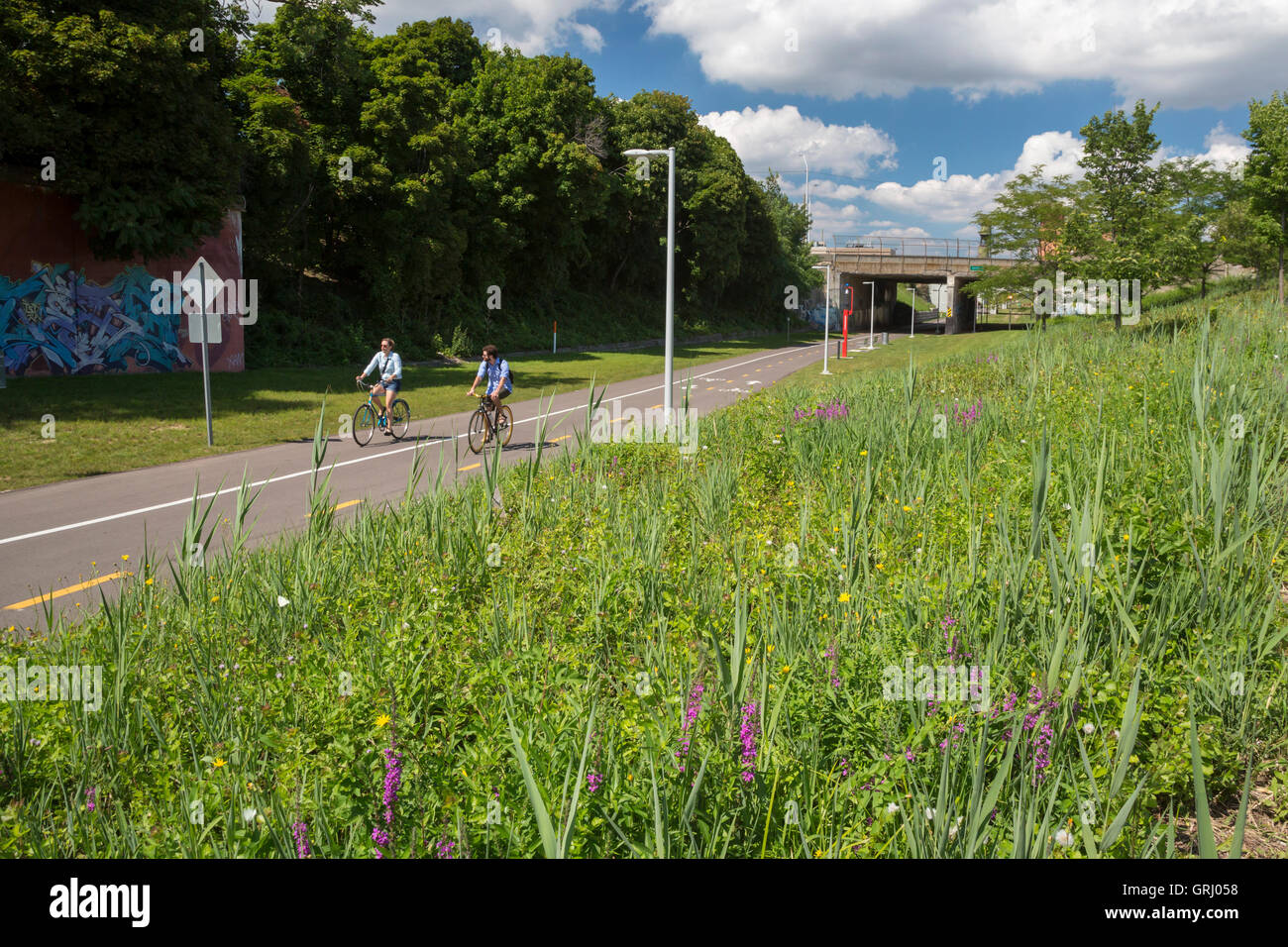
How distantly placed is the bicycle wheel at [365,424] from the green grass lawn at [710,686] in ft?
31.4

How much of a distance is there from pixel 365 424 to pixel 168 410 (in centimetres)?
510

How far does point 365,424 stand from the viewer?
1549 cm

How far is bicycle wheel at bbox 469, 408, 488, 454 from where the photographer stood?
14.0m

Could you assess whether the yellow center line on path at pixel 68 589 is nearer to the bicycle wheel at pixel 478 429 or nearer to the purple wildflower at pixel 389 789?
the purple wildflower at pixel 389 789

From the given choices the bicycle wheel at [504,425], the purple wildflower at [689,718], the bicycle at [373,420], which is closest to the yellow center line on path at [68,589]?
the purple wildflower at [689,718]

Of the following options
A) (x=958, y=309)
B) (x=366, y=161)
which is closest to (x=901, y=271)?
(x=958, y=309)

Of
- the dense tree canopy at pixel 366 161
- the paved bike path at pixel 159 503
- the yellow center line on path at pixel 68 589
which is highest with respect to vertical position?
the dense tree canopy at pixel 366 161

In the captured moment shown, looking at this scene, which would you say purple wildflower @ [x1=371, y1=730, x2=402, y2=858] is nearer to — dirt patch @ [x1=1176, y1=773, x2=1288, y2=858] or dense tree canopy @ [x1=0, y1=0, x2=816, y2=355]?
dirt patch @ [x1=1176, y1=773, x2=1288, y2=858]

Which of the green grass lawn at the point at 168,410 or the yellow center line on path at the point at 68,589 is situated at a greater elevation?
the green grass lawn at the point at 168,410

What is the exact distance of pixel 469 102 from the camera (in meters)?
40.1

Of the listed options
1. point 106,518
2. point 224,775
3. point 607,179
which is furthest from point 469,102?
point 224,775

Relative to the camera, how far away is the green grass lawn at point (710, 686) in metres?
2.72

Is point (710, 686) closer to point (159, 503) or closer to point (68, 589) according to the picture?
point (68, 589)

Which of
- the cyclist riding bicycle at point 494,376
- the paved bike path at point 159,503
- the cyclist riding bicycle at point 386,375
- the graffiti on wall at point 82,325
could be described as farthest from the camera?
the graffiti on wall at point 82,325
